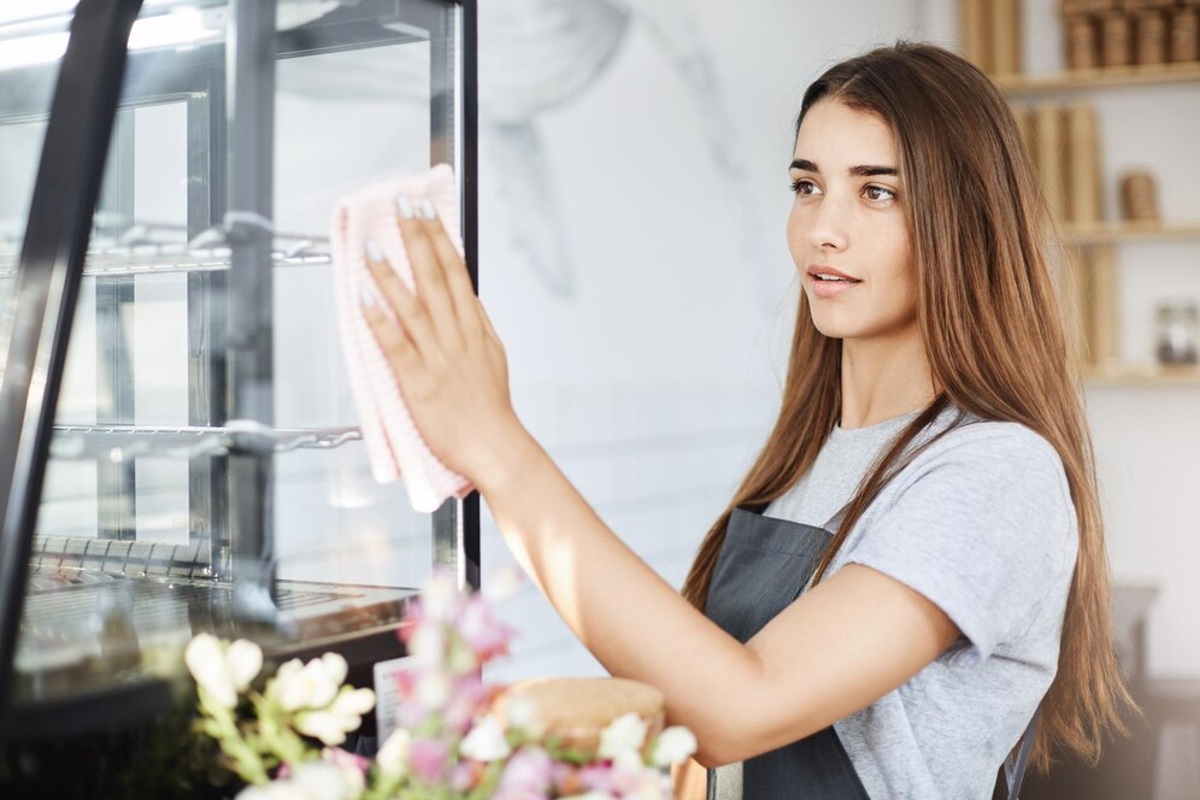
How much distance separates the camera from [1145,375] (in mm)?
3457

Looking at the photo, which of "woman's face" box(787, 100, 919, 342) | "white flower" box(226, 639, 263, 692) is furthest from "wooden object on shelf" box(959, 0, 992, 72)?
"white flower" box(226, 639, 263, 692)

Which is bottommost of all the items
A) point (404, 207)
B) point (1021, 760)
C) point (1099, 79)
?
point (1021, 760)

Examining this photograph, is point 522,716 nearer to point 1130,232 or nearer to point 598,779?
point 598,779

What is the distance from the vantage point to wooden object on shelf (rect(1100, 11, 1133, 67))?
11.6 ft

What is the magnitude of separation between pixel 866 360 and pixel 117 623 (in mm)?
822

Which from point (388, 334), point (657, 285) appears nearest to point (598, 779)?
point (388, 334)

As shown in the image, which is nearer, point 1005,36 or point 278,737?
point 278,737

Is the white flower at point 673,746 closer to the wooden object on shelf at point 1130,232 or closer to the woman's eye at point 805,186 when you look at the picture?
the woman's eye at point 805,186

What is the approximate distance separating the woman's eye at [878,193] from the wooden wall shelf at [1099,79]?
235 cm

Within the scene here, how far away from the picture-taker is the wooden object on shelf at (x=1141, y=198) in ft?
11.5

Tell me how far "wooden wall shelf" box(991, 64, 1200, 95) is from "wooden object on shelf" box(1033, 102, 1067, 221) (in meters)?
0.08

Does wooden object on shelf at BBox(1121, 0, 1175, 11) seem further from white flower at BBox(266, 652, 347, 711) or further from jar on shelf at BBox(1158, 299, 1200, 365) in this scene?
white flower at BBox(266, 652, 347, 711)

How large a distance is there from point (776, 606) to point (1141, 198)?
2679 mm

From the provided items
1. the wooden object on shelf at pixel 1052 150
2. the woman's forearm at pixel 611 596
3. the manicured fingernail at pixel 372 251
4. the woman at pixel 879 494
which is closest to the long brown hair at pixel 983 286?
the woman at pixel 879 494
